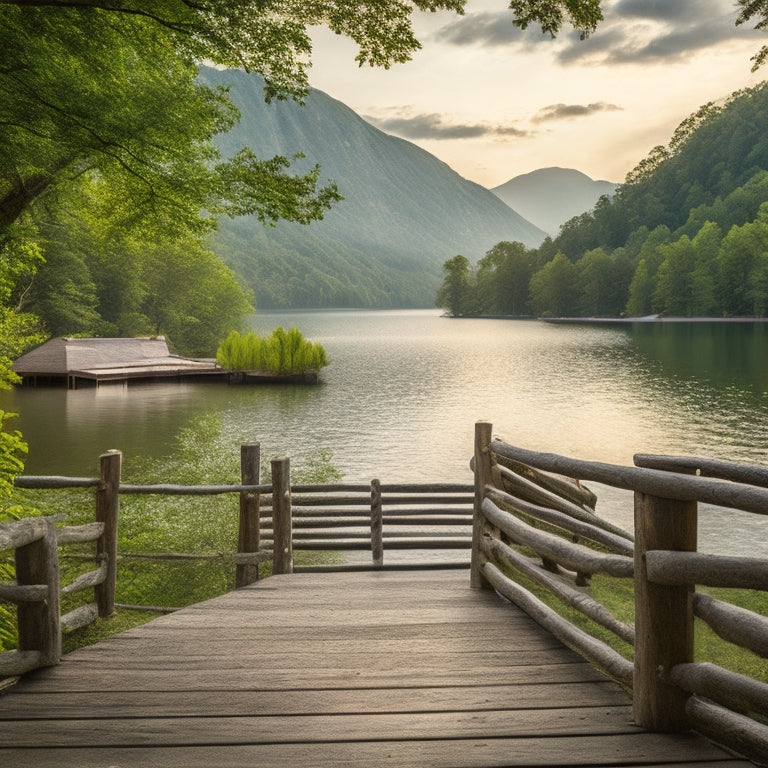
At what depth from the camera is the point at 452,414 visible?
37.6 metres

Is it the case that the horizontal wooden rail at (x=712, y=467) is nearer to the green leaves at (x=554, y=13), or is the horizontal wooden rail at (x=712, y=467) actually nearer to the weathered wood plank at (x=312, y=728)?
the weathered wood plank at (x=312, y=728)

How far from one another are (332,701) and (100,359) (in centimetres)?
4955

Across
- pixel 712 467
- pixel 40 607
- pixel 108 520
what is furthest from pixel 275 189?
pixel 712 467

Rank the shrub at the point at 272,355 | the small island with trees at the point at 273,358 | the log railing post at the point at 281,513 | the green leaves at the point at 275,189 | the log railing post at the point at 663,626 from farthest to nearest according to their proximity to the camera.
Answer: the shrub at the point at 272,355 → the small island with trees at the point at 273,358 → the green leaves at the point at 275,189 → the log railing post at the point at 281,513 → the log railing post at the point at 663,626

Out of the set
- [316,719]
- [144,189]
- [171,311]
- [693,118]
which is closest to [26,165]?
[144,189]

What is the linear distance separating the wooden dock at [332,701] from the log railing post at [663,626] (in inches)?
4.0

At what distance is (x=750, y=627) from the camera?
2.37 meters

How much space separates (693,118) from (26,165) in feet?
611

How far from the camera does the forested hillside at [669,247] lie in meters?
105

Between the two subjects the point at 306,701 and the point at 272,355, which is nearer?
the point at 306,701

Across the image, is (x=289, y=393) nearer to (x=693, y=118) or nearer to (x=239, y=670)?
(x=239, y=670)

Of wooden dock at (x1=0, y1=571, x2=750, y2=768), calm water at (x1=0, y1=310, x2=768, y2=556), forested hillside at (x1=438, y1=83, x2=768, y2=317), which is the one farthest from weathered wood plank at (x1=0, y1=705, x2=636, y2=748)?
forested hillside at (x1=438, y1=83, x2=768, y2=317)

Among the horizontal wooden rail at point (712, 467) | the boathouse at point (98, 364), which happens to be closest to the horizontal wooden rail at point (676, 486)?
the horizontal wooden rail at point (712, 467)

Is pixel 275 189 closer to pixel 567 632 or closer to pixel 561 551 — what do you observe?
pixel 561 551
